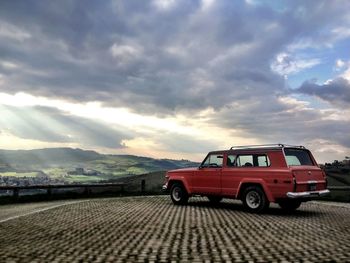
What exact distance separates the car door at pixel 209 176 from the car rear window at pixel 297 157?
267cm

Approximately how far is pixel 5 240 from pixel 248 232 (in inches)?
198

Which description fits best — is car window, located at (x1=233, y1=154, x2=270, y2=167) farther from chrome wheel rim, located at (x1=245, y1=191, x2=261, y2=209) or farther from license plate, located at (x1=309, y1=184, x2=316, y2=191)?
license plate, located at (x1=309, y1=184, x2=316, y2=191)

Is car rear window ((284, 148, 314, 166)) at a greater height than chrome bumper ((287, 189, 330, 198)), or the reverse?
car rear window ((284, 148, 314, 166))

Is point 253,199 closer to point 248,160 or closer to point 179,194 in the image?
point 248,160


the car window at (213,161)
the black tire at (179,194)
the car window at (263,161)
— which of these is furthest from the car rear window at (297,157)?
the black tire at (179,194)

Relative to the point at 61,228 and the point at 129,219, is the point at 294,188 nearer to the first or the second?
the point at 129,219

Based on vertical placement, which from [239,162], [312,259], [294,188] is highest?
[239,162]

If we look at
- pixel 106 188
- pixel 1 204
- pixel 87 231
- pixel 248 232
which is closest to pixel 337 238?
pixel 248 232

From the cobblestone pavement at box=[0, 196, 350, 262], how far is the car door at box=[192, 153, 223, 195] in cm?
249

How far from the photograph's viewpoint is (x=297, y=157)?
14305 mm

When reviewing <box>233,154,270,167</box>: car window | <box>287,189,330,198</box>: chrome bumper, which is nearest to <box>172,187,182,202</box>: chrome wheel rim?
<box>233,154,270,167</box>: car window

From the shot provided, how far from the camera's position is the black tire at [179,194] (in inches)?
674

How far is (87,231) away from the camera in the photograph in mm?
9711

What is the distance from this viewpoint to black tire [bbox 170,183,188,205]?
56.2 ft
